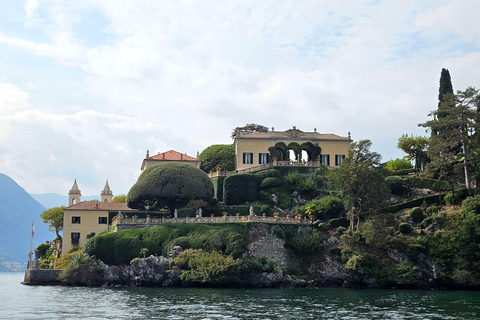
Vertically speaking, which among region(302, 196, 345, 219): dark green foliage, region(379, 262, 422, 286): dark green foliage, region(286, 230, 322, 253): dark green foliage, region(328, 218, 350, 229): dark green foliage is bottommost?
region(379, 262, 422, 286): dark green foliage

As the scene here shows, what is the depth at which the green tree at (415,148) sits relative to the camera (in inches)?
3263

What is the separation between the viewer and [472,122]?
65625 millimetres

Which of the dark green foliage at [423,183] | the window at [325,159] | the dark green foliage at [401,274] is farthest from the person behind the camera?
the window at [325,159]

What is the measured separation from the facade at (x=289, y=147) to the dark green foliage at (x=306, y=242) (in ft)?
77.6

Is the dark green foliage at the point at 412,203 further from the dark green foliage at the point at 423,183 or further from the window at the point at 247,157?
the window at the point at 247,157

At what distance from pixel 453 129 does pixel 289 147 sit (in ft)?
91.1

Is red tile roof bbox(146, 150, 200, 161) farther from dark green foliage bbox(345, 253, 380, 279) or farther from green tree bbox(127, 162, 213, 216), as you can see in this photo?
dark green foliage bbox(345, 253, 380, 279)

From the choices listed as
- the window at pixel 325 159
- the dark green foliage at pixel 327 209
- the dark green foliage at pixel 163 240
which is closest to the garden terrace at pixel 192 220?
the dark green foliage at pixel 163 240

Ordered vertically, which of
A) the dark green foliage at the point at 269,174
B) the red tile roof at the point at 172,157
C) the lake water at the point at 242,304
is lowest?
the lake water at the point at 242,304

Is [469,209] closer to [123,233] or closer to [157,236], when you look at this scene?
[157,236]

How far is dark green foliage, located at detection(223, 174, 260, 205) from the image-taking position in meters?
78.0

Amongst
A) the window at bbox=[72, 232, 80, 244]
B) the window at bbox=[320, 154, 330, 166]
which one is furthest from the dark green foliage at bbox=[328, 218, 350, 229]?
the window at bbox=[72, 232, 80, 244]

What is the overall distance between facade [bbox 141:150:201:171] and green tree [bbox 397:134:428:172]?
105 ft

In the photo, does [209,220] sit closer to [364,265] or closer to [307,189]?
[307,189]
